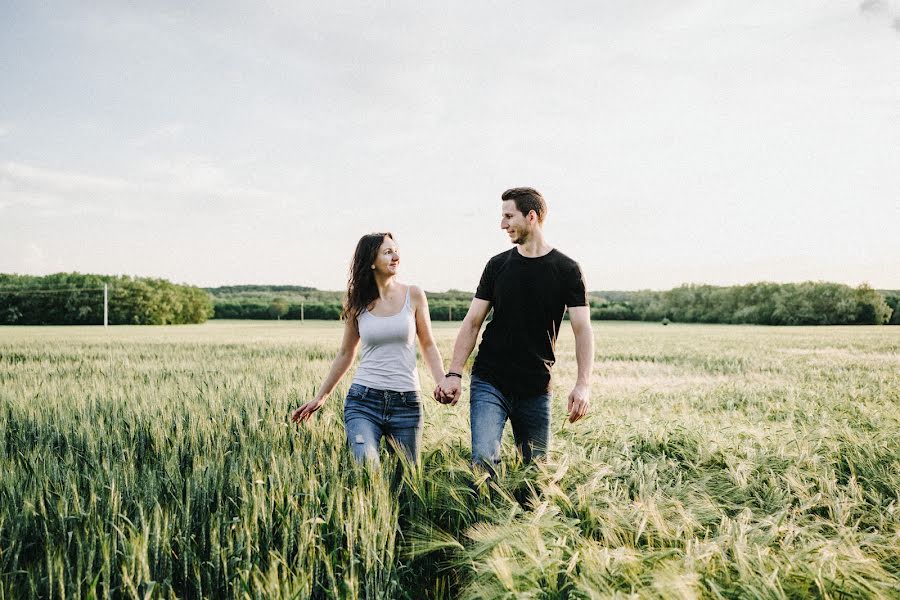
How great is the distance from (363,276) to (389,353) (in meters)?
0.57

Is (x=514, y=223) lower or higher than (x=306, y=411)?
higher

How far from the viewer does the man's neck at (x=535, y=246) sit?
3.60 metres

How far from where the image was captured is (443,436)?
4.51m

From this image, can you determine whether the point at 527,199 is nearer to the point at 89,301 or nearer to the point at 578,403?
the point at 578,403

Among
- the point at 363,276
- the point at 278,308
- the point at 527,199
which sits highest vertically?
the point at 527,199

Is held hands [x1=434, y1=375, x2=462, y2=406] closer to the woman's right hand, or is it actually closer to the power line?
the woman's right hand

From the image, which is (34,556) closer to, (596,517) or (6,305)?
(596,517)

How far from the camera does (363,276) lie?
12.8 ft

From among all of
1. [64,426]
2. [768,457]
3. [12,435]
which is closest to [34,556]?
[64,426]

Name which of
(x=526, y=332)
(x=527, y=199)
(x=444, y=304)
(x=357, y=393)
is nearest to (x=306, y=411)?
(x=357, y=393)

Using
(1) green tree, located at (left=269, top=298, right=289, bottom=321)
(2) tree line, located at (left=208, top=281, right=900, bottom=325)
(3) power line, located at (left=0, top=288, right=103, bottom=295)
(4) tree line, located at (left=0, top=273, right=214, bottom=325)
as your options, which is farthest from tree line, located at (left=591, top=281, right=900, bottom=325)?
(3) power line, located at (left=0, top=288, right=103, bottom=295)

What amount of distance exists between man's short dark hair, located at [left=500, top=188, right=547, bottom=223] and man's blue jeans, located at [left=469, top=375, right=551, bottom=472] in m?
1.10

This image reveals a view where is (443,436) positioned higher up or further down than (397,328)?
further down

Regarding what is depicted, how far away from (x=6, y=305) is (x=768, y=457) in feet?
227
